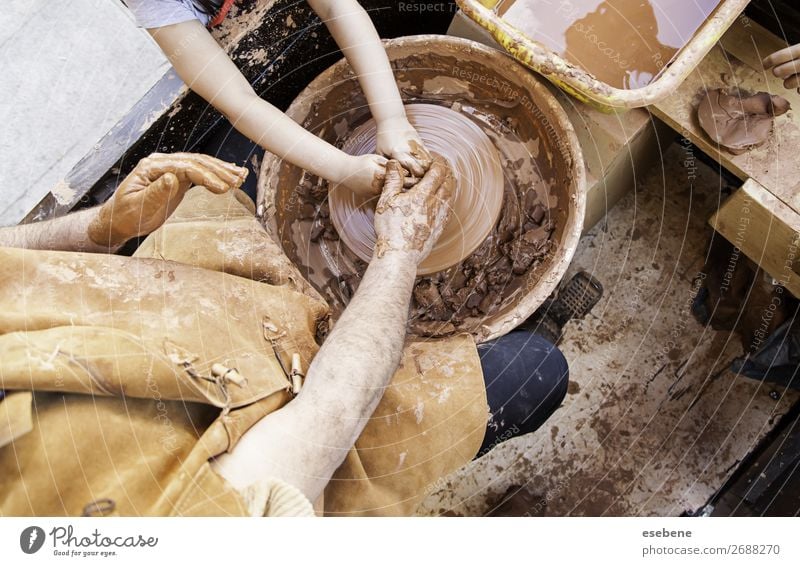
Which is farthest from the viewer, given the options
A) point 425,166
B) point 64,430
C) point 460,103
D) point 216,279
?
point 460,103

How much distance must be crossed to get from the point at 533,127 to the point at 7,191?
146 cm

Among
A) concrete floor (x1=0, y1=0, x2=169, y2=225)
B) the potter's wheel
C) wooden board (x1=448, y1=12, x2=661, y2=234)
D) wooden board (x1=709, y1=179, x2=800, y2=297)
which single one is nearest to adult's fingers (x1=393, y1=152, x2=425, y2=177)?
the potter's wheel

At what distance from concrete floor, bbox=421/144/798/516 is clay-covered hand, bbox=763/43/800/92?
0.50m

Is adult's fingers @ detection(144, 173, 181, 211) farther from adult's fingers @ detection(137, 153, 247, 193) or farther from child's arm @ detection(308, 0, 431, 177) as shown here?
child's arm @ detection(308, 0, 431, 177)

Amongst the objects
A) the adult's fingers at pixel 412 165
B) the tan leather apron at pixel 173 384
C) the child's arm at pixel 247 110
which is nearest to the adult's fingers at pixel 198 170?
the tan leather apron at pixel 173 384

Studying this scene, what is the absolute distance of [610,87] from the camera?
124cm

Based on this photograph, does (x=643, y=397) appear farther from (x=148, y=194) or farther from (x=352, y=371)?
(x=148, y=194)

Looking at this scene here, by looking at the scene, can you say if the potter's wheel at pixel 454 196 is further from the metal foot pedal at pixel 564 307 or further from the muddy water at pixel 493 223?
the metal foot pedal at pixel 564 307

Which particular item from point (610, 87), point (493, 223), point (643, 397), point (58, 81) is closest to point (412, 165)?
point (493, 223)

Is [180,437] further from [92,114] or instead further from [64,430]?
[92,114]

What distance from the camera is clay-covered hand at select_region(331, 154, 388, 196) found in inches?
51.3

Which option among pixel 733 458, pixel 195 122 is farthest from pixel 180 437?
pixel 733 458

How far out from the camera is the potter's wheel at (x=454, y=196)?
1.48 meters

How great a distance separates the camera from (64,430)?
86 cm
